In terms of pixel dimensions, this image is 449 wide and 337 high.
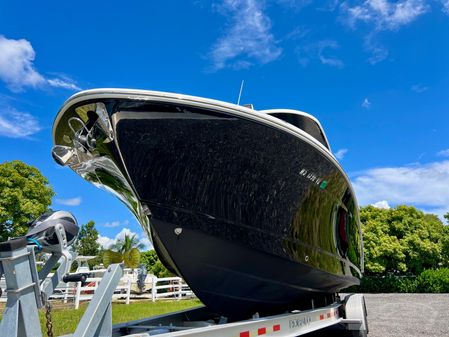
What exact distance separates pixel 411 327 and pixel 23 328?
23.3 feet

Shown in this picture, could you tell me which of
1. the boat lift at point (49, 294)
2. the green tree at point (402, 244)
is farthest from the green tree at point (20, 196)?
the boat lift at point (49, 294)

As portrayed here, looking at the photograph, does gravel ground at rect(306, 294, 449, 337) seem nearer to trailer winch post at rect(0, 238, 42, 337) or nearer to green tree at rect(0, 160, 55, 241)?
trailer winch post at rect(0, 238, 42, 337)

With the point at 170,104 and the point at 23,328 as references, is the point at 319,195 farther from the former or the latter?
the point at 23,328

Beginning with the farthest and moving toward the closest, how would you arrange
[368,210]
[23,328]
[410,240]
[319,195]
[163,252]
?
[368,210]
[410,240]
[319,195]
[163,252]
[23,328]

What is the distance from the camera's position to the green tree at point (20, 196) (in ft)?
66.9

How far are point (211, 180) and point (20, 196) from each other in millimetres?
20748

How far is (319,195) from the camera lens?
430 centimetres

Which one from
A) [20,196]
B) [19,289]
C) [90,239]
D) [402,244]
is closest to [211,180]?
[19,289]

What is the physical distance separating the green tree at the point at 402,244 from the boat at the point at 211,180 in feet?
53.3

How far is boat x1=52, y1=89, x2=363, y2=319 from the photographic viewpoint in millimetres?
3135

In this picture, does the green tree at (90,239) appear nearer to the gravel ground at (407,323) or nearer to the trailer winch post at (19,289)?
the gravel ground at (407,323)

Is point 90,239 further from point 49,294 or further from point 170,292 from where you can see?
point 49,294

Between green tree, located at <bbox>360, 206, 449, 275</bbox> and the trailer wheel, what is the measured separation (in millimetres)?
14177

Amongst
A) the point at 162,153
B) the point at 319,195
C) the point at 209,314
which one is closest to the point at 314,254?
the point at 319,195
